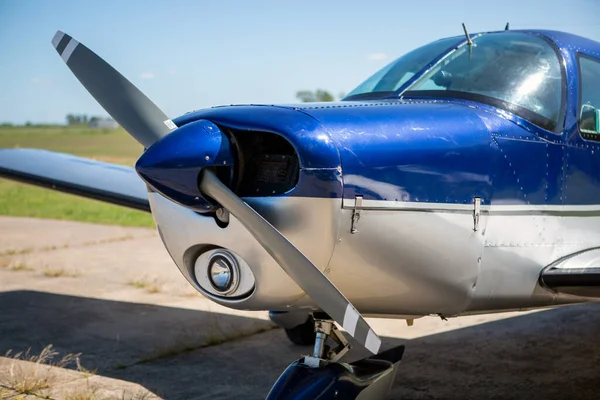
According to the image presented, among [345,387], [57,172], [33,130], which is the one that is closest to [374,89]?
[345,387]

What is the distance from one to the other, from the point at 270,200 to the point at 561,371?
10.7 ft

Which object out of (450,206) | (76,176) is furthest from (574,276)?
(76,176)

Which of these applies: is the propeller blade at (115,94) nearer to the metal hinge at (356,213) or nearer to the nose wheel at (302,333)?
the metal hinge at (356,213)

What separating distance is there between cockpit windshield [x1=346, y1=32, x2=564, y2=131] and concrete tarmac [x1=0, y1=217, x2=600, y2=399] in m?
1.89

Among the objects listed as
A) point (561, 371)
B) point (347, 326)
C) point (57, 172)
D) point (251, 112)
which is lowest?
point (561, 371)

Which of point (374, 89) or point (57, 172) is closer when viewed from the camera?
point (374, 89)

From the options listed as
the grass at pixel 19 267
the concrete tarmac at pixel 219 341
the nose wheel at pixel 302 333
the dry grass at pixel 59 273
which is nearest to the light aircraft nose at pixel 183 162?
the concrete tarmac at pixel 219 341

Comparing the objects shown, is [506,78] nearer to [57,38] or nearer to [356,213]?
[356,213]

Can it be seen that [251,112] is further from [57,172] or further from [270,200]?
[57,172]

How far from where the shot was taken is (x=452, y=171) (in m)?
3.70

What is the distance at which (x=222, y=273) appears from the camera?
3.49 meters

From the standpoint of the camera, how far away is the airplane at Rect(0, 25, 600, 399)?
129 inches

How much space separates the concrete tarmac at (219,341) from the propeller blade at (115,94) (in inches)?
76.4

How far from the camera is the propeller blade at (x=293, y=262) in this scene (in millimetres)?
3182
